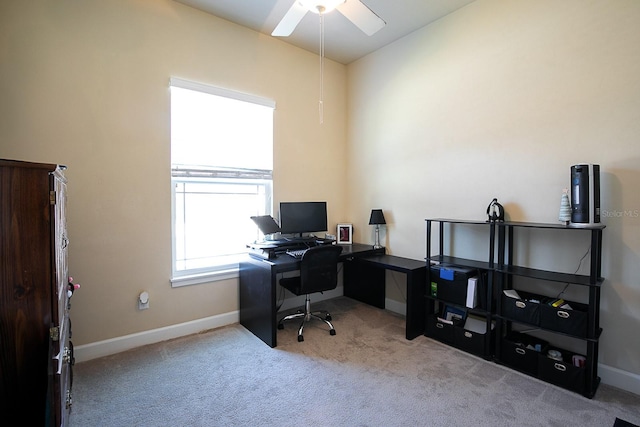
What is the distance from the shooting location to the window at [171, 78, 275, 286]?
2945 millimetres

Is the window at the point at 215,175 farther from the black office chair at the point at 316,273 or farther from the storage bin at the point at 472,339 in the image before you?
the storage bin at the point at 472,339

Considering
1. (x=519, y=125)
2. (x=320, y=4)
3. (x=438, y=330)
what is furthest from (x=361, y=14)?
(x=438, y=330)

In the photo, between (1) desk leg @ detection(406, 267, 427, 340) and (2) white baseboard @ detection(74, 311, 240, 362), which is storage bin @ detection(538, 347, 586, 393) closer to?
(1) desk leg @ detection(406, 267, 427, 340)

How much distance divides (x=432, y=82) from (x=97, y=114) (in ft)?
9.89

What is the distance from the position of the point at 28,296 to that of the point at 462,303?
2795 mm

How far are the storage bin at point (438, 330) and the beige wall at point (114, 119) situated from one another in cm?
193

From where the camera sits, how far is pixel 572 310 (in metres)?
2.14

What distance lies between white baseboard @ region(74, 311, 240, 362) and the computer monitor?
3.47ft

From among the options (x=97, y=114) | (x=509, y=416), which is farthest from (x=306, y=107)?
(x=509, y=416)

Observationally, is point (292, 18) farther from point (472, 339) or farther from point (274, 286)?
point (472, 339)

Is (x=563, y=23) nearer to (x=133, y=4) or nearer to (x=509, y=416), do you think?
(x=509, y=416)

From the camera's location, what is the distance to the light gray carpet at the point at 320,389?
188 centimetres

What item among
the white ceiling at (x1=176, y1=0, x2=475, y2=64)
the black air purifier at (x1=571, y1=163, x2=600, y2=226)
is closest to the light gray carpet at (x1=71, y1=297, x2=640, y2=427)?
the black air purifier at (x1=571, y1=163, x2=600, y2=226)

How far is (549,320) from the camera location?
224 centimetres
